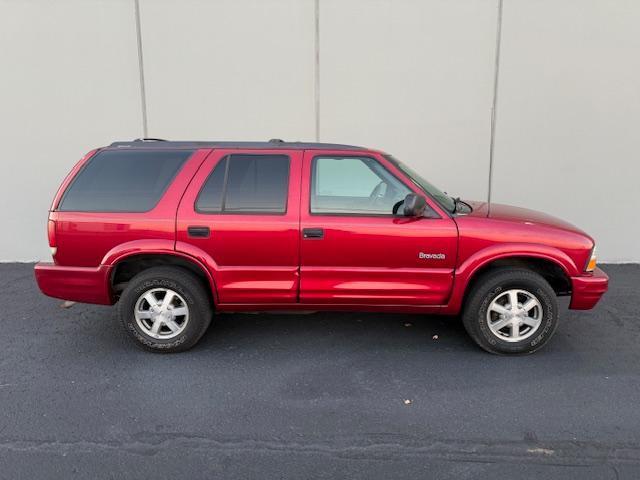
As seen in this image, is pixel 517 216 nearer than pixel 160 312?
No

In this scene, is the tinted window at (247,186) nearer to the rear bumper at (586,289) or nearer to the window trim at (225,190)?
the window trim at (225,190)

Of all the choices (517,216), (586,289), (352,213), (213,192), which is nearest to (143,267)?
(213,192)

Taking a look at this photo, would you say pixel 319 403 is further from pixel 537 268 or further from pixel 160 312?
pixel 537 268

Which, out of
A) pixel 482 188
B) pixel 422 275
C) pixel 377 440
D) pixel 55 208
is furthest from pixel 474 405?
pixel 482 188

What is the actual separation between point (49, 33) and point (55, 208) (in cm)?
446

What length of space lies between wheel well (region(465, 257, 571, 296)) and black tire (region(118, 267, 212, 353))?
229 cm

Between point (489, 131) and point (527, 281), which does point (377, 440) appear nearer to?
point (527, 281)

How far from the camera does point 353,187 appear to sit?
13.2 feet

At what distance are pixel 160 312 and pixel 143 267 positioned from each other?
485 millimetres

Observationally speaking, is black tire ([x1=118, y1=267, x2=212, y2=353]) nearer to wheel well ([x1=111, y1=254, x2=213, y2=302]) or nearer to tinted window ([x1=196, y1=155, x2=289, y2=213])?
wheel well ([x1=111, y1=254, x2=213, y2=302])

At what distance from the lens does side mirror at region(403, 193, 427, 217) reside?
362 centimetres

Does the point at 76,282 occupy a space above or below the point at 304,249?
below

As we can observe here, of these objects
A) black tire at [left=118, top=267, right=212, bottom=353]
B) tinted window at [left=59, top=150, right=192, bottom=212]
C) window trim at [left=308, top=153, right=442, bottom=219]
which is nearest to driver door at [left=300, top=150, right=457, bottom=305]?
window trim at [left=308, top=153, right=442, bottom=219]

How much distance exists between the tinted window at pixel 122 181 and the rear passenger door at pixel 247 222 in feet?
0.91
